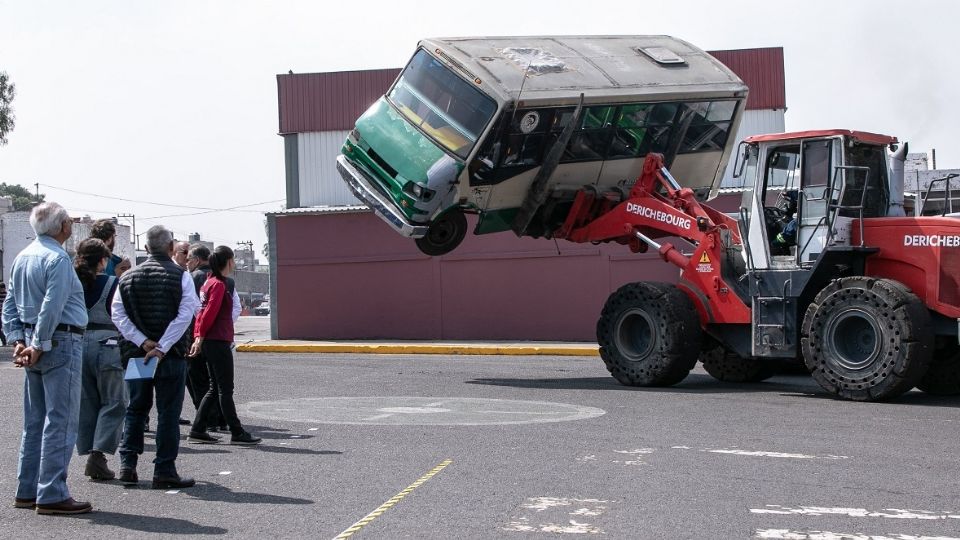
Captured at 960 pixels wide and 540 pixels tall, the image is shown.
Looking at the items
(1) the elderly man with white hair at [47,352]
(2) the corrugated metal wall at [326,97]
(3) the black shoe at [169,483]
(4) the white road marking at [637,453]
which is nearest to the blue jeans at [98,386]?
(3) the black shoe at [169,483]

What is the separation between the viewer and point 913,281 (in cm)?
1249

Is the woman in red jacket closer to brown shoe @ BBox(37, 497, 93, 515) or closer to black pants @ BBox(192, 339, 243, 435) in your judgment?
black pants @ BBox(192, 339, 243, 435)

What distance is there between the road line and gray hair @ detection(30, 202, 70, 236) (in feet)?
8.44

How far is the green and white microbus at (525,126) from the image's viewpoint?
14.5 meters

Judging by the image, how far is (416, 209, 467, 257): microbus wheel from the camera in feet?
52.2

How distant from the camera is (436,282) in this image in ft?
85.8

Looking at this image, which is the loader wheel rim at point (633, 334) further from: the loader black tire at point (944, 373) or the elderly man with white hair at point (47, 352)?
the elderly man with white hair at point (47, 352)

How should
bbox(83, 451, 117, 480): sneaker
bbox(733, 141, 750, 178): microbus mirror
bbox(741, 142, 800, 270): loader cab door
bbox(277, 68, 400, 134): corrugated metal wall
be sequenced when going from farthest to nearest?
bbox(277, 68, 400, 134): corrugated metal wall < bbox(733, 141, 750, 178): microbus mirror < bbox(741, 142, 800, 270): loader cab door < bbox(83, 451, 117, 480): sneaker

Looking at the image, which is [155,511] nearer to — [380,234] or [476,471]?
[476,471]

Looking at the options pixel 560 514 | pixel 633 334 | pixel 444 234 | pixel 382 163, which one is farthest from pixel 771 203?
pixel 560 514

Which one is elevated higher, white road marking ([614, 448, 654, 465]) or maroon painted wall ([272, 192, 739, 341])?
maroon painted wall ([272, 192, 739, 341])

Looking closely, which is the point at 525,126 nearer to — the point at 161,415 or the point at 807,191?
the point at 807,191

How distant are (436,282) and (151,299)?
18.1 m

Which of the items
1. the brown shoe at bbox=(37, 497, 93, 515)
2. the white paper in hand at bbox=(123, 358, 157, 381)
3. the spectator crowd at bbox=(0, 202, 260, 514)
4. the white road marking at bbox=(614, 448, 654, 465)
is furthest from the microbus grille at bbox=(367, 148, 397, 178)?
the brown shoe at bbox=(37, 497, 93, 515)
